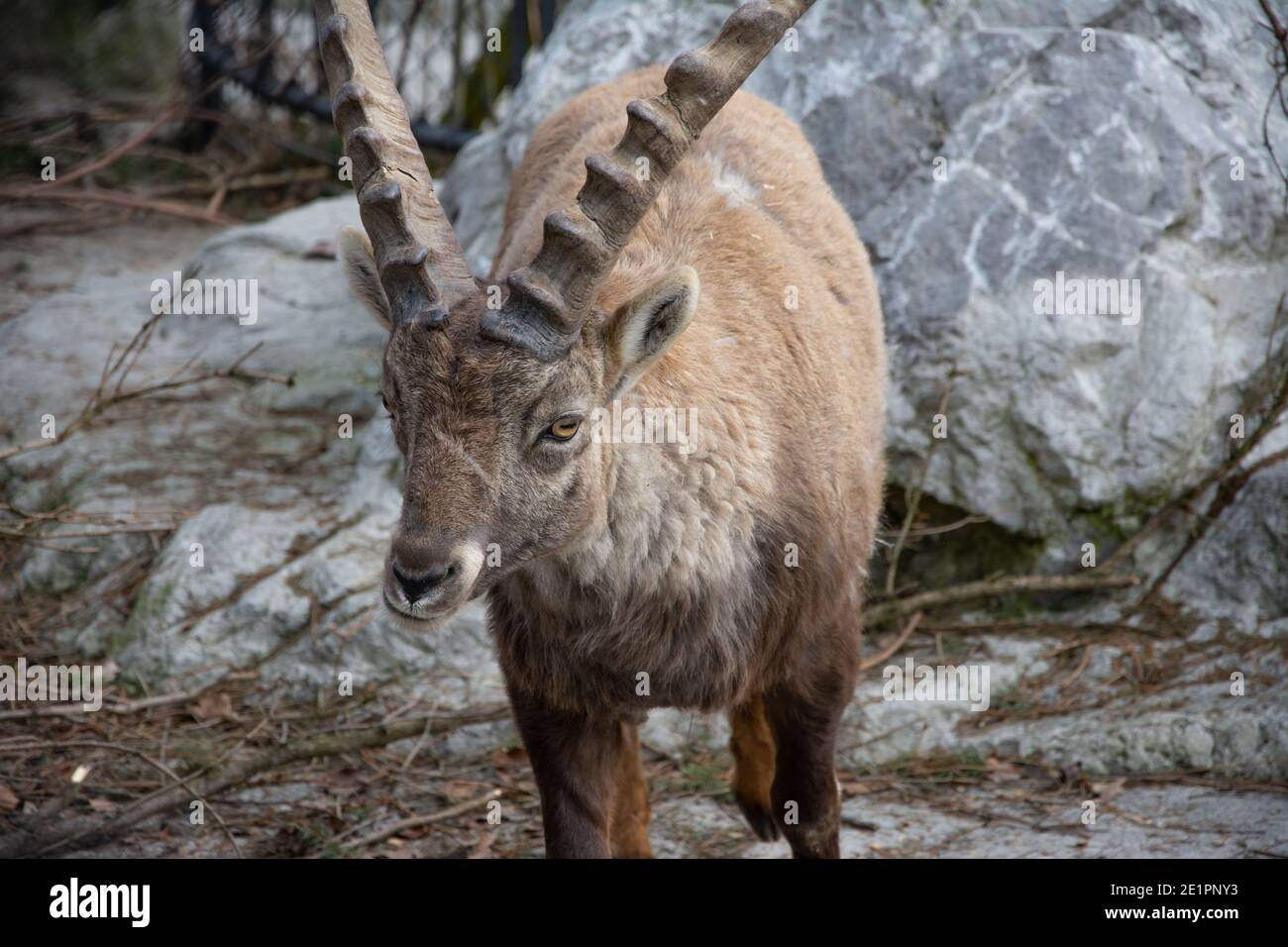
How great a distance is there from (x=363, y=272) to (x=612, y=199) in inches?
42.0

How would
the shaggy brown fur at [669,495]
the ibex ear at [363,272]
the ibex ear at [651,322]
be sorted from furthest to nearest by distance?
the ibex ear at [363,272]
the ibex ear at [651,322]
the shaggy brown fur at [669,495]

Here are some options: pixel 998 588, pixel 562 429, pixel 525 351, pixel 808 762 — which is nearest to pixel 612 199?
pixel 525 351

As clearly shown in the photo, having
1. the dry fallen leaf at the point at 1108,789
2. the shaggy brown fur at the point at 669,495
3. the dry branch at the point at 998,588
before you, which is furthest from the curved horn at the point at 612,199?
the dry branch at the point at 998,588

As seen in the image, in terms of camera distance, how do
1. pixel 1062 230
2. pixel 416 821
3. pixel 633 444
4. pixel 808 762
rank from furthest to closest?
pixel 1062 230, pixel 416 821, pixel 808 762, pixel 633 444

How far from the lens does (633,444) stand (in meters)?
4.42

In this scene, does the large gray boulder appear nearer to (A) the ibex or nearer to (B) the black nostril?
(A) the ibex

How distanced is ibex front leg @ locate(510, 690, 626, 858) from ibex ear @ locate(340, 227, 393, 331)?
1441mm

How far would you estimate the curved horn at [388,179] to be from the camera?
4.26 metres

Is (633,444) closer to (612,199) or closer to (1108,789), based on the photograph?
(612,199)

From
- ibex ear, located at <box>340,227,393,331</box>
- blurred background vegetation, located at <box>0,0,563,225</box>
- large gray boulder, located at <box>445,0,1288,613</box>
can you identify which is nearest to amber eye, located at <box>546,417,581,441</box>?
ibex ear, located at <box>340,227,393,331</box>

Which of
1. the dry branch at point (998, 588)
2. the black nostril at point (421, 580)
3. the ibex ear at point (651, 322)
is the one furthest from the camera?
the dry branch at point (998, 588)

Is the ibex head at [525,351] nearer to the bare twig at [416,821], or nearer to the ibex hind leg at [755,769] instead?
the ibex hind leg at [755,769]

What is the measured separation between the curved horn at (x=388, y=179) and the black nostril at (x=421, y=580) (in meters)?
0.75
